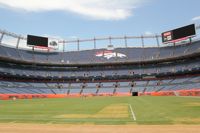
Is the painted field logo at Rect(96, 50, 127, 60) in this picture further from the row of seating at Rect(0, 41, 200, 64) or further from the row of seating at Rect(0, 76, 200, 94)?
the row of seating at Rect(0, 76, 200, 94)

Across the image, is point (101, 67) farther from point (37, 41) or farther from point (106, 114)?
point (106, 114)

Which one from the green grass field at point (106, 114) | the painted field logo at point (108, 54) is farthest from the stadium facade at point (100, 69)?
the green grass field at point (106, 114)

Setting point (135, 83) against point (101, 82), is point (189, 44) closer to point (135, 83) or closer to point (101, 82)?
point (135, 83)

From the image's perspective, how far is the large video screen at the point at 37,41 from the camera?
9681cm

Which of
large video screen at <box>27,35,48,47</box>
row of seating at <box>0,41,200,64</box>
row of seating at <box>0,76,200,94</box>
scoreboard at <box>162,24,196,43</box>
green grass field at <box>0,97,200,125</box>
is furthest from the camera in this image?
large video screen at <box>27,35,48,47</box>

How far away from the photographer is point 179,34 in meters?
90.7

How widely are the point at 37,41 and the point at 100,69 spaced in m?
26.3

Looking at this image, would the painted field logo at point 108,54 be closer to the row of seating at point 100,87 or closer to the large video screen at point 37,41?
the row of seating at point 100,87

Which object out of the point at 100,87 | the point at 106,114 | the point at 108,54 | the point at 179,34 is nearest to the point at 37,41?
the point at 108,54

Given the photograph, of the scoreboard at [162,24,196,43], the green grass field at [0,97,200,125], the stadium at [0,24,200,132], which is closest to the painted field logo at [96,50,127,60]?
the stadium at [0,24,200,132]

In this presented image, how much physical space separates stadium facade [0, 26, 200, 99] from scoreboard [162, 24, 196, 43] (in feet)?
13.9

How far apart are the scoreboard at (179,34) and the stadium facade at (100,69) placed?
4222 mm

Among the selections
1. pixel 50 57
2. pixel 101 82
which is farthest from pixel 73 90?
pixel 50 57

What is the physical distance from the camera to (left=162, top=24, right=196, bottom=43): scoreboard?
287 feet
